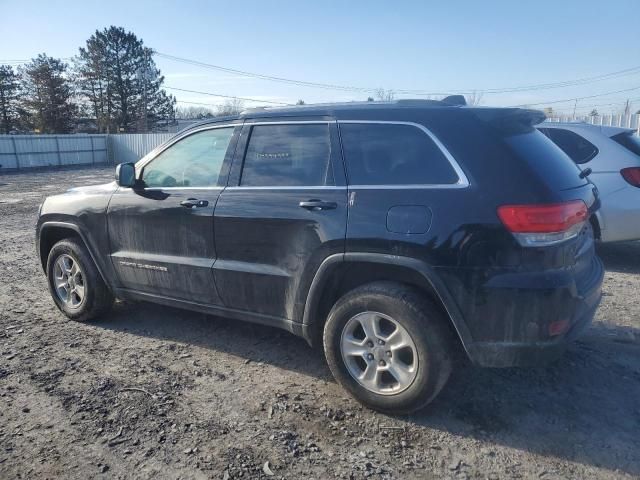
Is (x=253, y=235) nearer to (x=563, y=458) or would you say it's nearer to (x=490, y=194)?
(x=490, y=194)

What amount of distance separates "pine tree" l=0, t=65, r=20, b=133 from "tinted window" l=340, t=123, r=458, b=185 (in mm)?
53942

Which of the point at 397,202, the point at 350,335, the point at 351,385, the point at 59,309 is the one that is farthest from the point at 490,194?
the point at 59,309

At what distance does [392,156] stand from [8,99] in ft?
179

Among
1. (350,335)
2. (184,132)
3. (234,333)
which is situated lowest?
(234,333)

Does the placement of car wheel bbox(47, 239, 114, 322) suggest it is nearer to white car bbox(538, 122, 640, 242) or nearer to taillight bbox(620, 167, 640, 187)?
white car bbox(538, 122, 640, 242)

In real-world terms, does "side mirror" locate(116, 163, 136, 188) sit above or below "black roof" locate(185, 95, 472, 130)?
below

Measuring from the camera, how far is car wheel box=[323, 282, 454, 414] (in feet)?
9.53

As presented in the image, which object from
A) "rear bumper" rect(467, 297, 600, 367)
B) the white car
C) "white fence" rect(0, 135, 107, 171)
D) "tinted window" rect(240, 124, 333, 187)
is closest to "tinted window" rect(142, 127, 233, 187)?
"tinted window" rect(240, 124, 333, 187)

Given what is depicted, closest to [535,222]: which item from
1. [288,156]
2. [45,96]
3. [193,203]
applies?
[288,156]

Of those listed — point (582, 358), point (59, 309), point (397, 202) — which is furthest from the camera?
point (59, 309)

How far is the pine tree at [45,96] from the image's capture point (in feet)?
156

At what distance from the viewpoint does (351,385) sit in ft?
10.5

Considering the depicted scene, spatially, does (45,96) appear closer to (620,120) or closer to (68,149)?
(68,149)

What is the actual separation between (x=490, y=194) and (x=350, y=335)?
1.20 meters
